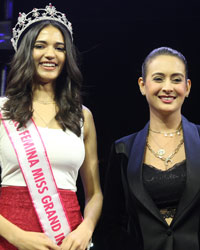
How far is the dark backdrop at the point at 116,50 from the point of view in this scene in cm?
282

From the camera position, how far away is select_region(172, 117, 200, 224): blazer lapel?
184cm

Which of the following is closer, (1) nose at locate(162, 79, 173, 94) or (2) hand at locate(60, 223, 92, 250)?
(2) hand at locate(60, 223, 92, 250)

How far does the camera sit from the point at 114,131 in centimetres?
293

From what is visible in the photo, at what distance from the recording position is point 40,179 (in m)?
1.96

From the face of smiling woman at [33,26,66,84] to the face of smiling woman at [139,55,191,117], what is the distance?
0.44 meters

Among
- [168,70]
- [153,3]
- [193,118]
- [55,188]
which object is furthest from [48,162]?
[153,3]

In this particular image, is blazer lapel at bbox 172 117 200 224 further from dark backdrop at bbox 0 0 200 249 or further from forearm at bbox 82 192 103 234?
dark backdrop at bbox 0 0 200 249

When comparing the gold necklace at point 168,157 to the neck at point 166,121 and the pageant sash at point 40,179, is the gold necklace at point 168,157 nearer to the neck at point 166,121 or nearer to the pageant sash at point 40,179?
the neck at point 166,121

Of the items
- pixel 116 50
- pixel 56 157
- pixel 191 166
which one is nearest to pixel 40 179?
pixel 56 157

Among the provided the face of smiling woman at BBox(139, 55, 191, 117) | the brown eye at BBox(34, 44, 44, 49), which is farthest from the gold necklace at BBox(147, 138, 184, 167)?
the brown eye at BBox(34, 44, 44, 49)

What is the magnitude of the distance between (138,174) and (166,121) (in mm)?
312

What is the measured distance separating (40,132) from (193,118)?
4.01ft

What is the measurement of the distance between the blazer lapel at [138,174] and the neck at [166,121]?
0.06 metres

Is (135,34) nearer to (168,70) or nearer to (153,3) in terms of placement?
(153,3)
